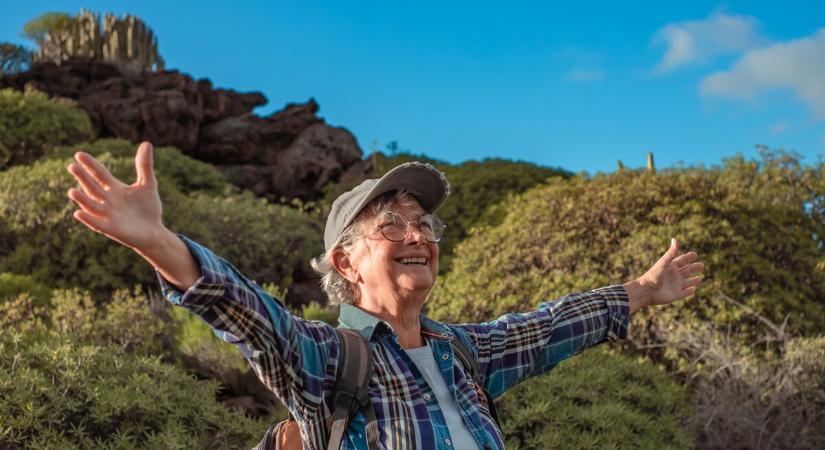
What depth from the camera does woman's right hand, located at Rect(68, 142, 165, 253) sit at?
1996mm

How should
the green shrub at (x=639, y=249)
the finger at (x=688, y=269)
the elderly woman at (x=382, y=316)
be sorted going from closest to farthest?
1. the elderly woman at (x=382, y=316)
2. the finger at (x=688, y=269)
3. the green shrub at (x=639, y=249)

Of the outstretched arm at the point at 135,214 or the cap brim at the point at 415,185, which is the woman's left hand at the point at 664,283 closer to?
the cap brim at the point at 415,185

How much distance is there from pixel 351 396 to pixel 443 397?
0.37m

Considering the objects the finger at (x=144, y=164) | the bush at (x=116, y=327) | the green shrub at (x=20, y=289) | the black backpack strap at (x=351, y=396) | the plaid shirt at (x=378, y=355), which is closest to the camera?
the finger at (x=144, y=164)

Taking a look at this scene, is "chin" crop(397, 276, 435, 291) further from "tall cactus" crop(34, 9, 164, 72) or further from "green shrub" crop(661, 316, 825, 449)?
"tall cactus" crop(34, 9, 164, 72)

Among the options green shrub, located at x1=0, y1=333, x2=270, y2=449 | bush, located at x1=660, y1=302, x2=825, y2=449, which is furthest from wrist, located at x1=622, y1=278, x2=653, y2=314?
bush, located at x1=660, y1=302, x2=825, y2=449

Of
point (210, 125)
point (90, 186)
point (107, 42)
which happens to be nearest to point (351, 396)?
point (90, 186)

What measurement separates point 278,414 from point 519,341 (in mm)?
2656

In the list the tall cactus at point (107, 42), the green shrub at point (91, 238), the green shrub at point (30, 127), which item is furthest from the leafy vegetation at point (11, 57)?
the green shrub at point (91, 238)

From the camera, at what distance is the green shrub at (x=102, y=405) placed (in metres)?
4.11

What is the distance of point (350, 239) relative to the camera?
2.95 metres

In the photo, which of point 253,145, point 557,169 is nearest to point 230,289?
point 557,169

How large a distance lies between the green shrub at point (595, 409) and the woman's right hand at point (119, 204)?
11.3 ft

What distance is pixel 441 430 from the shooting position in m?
2.55
